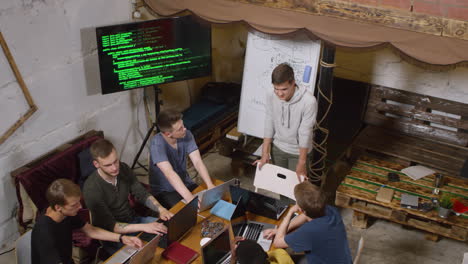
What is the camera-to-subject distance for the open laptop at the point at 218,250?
300 centimetres

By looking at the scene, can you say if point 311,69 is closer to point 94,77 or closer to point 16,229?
point 94,77

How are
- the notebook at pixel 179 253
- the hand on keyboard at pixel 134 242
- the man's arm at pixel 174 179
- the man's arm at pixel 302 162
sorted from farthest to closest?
the man's arm at pixel 302 162
the man's arm at pixel 174 179
the hand on keyboard at pixel 134 242
the notebook at pixel 179 253

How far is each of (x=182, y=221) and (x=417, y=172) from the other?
9.78 ft

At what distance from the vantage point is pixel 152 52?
4918mm

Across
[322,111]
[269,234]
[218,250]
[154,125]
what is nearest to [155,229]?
[218,250]

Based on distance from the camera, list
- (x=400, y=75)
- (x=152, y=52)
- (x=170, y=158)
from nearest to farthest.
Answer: (x=170, y=158) < (x=152, y=52) < (x=400, y=75)

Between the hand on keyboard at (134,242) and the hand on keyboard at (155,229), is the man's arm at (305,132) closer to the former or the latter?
the hand on keyboard at (155,229)

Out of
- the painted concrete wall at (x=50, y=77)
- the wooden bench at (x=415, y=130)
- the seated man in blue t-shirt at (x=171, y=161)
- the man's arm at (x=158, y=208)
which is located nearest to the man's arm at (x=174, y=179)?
the seated man in blue t-shirt at (x=171, y=161)

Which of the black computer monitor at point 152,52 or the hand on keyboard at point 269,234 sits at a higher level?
the black computer monitor at point 152,52

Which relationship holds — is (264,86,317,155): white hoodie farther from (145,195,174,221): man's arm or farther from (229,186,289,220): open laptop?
(145,195,174,221): man's arm

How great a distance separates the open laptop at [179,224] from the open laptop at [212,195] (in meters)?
0.14

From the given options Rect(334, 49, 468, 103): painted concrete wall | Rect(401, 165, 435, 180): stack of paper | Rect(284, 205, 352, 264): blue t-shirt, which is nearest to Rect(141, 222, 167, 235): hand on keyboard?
Rect(284, 205, 352, 264): blue t-shirt

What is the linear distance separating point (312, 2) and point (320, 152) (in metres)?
1.61

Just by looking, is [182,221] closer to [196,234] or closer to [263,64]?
[196,234]
